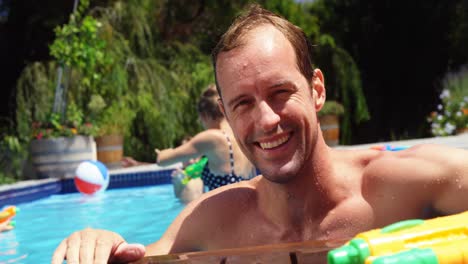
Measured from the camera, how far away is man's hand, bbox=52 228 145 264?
4.98ft

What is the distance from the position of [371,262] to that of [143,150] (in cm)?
1257

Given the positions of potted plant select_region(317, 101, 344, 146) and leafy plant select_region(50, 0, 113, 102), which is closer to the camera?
leafy plant select_region(50, 0, 113, 102)

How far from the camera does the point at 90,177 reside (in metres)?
8.47

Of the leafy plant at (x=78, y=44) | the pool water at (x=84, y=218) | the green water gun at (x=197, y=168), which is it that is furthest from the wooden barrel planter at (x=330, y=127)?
the green water gun at (x=197, y=168)

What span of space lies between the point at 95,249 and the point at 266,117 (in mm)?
675

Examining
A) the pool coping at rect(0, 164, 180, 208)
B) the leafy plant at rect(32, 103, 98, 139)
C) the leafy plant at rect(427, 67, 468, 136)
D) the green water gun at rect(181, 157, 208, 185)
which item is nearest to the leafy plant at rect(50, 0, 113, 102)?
the leafy plant at rect(32, 103, 98, 139)

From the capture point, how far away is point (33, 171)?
37.8 ft

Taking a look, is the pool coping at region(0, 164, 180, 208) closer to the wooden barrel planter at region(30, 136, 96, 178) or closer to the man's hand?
the wooden barrel planter at region(30, 136, 96, 178)

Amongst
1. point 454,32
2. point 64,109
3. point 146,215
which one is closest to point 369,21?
point 454,32

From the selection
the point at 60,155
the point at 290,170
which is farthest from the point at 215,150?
the point at 60,155

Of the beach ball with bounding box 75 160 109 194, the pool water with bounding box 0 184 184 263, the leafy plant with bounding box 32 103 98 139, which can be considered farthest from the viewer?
the leafy plant with bounding box 32 103 98 139

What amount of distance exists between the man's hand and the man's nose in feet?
1.81

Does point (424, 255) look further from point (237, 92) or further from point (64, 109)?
point (64, 109)

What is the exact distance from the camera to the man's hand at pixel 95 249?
1.52 meters
